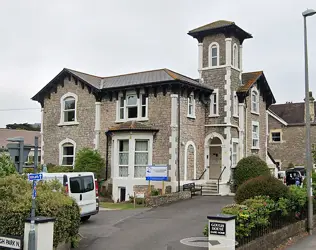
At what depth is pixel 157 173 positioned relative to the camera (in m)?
21.5

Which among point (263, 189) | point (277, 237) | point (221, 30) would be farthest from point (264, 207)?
point (221, 30)

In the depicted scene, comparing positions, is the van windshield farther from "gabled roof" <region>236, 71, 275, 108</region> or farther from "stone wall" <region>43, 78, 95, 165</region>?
"gabled roof" <region>236, 71, 275, 108</region>

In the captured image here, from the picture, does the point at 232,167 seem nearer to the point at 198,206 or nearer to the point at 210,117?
the point at 210,117

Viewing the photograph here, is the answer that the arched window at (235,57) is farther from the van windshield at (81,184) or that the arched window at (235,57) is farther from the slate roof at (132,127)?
the van windshield at (81,184)

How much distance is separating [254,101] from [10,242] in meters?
23.1

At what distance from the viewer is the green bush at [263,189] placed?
45.6 feet

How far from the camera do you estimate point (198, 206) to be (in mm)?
19750

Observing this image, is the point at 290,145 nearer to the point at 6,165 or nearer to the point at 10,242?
the point at 6,165

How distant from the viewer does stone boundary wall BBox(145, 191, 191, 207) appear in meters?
20.1

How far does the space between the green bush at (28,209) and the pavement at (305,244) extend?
21.3ft

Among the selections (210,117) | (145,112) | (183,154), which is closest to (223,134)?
(210,117)

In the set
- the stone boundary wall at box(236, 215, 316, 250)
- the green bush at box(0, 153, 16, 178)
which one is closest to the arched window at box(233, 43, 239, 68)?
the stone boundary wall at box(236, 215, 316, 250)

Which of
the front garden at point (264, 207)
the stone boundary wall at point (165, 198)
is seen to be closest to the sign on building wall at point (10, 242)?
the front garden at point (264, 207)

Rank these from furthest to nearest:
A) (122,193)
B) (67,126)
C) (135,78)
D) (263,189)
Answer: (67,126)
(135,78)
(122,193)
(263,189)
